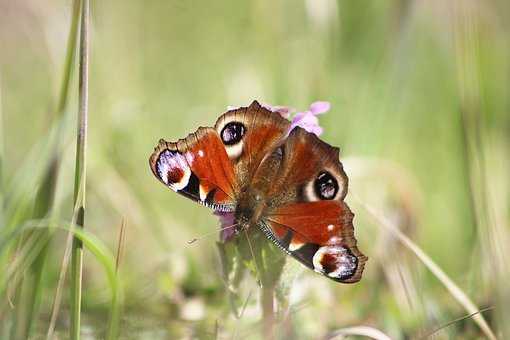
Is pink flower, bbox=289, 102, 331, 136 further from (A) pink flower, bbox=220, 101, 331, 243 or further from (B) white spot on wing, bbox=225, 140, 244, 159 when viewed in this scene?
(B) white spot on wing, bbox=225, 140, 244, 159

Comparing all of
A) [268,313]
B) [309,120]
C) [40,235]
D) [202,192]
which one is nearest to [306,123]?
[309,120]

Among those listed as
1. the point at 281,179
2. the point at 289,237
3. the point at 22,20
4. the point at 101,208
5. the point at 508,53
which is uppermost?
the point at 508,53

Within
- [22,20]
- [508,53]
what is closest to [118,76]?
[22,20]

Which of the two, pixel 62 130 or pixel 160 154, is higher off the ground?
pixel 62 130

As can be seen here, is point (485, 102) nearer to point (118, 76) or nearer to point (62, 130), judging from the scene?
point (118, 76)

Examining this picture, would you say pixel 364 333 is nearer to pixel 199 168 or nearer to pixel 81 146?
pixel 199 168

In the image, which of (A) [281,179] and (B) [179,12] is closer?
(A) [281,179]

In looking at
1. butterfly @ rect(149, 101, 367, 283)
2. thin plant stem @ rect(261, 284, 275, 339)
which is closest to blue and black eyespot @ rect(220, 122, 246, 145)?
butterfly @ rect(149, 101, 367, 283)
